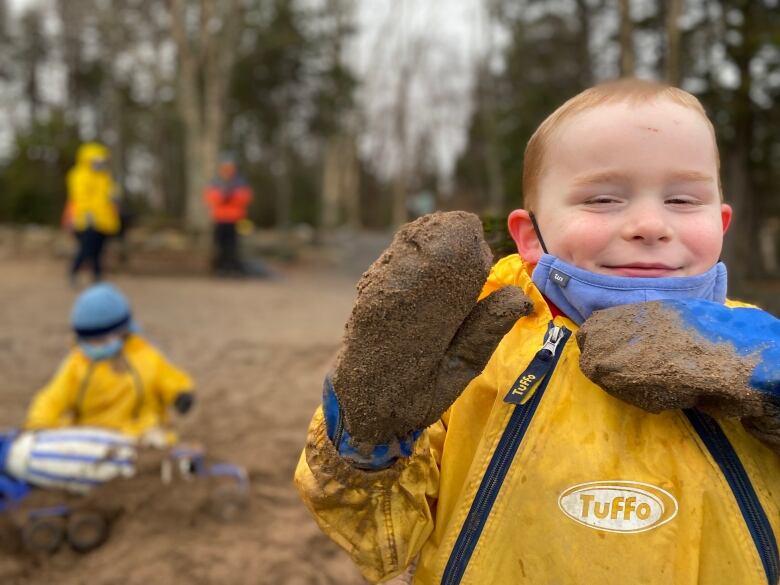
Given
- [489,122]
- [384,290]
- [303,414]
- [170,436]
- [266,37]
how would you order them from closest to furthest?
1. [384,290]
2. [170,436]
3. [303,414]
4. [266,37]
5. [489,122]

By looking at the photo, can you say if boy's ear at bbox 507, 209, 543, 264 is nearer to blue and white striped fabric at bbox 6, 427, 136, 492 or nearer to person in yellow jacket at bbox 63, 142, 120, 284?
blue and white striped fabric at bbox 6, 427, 136, 492

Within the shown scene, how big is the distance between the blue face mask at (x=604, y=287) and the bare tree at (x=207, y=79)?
1210 cm

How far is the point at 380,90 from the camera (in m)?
31.8

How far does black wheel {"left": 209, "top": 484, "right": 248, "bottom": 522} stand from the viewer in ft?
10.3

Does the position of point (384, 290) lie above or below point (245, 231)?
above

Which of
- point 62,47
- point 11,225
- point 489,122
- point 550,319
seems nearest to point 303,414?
point 550,319

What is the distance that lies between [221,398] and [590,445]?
14.5 ft

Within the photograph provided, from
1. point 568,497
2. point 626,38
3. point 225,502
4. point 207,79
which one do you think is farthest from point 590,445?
point 207,79

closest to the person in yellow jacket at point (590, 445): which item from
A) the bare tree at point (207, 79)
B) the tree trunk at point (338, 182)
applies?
the bare tree at point (207, 79)

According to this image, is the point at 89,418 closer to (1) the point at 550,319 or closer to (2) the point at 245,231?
(1) the point at 550,319

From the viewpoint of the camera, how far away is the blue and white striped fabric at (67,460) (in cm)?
317

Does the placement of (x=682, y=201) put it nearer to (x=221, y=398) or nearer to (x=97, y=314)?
(x=97, y=314)

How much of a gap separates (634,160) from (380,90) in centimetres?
3187

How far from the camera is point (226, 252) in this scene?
11.7 m
